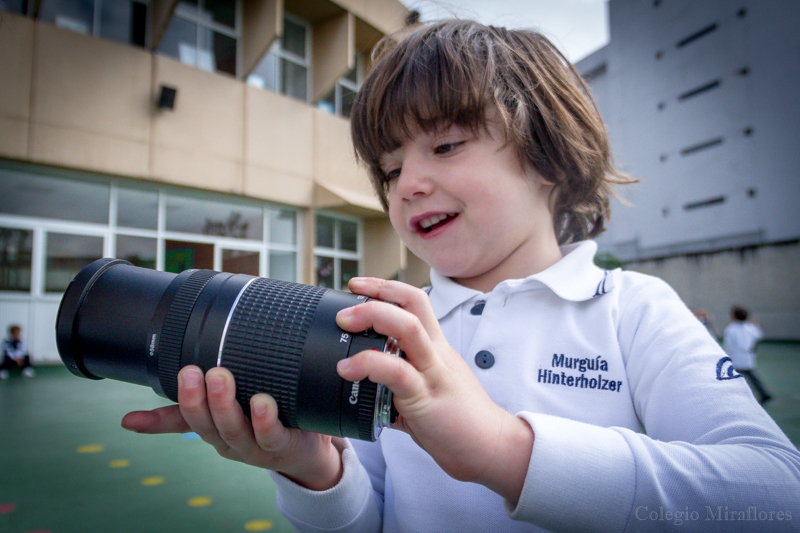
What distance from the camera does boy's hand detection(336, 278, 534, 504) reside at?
55 centimetres

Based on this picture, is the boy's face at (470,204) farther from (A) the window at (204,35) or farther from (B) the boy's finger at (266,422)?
(A) the window at (204,35)

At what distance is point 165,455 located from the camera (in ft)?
8.80

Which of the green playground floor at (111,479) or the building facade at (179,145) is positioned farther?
the building facade at (179,145)

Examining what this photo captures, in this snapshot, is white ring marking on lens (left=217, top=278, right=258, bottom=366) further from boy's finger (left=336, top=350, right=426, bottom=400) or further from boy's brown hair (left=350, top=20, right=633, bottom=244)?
boy's brown hair (left=350, top=20, right=633, bottom=244)

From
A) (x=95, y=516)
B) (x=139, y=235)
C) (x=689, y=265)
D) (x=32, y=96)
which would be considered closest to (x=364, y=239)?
(x=139, y=235)

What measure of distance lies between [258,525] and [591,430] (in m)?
1.78

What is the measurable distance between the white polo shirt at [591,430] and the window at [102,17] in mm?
6323

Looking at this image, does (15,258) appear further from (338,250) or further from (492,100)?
(492,100)

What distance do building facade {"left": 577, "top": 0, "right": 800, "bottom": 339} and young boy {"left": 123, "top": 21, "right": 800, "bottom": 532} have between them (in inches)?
636

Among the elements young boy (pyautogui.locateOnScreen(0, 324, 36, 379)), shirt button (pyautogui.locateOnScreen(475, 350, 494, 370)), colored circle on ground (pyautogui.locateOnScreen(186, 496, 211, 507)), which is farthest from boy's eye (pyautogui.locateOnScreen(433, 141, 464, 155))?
young boy (pyautogui.locateOnScreen(0, 324, 36, 379))

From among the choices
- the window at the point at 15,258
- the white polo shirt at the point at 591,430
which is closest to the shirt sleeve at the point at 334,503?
the white polo shirt at the point at 591,430

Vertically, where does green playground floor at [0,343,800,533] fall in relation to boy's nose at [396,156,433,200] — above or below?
below

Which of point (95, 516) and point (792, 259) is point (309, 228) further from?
point (792, 259)

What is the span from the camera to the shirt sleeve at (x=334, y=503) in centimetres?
82
